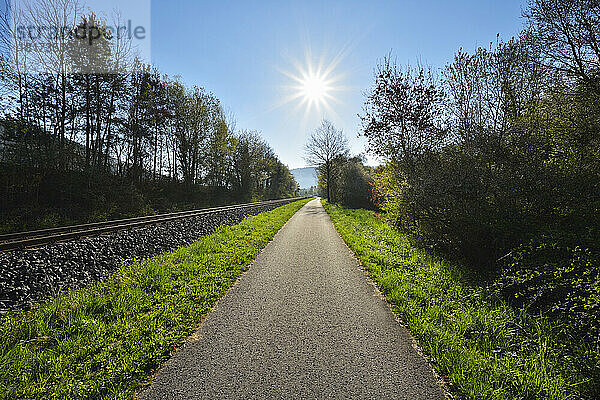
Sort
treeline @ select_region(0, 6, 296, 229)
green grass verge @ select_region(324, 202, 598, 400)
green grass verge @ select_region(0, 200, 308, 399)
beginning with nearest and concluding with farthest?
green grass verge @ select_region(324, 202, 598, 400)
green grass verge @ select_region(0, 200, 308, 399)
treeline @ select_region(0, 6, 296, 229)

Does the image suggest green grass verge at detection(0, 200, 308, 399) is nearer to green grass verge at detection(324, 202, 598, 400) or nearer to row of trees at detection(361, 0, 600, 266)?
green grass verge at detection(324, 202, 598, 400)

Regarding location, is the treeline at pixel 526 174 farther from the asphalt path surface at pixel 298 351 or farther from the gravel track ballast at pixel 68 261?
the gravel track ballast at pixel 68 261

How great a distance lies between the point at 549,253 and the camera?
14.5 feet

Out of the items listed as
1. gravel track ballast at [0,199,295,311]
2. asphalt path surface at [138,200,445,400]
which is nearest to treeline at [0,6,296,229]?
gravel track ballast at [0,199,295,311]

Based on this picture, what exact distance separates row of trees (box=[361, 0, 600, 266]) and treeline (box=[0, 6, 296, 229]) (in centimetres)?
1621

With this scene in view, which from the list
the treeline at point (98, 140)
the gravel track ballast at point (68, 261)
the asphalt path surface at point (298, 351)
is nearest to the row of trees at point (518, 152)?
the asphalt path surface at point (298, 351)

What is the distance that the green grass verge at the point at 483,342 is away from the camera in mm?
2494

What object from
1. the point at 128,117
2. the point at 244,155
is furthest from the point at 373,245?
the point at 244,155

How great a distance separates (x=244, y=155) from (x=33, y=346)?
38.7 m

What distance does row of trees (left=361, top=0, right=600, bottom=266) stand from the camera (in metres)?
4.73

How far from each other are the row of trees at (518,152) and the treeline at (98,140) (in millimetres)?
16208

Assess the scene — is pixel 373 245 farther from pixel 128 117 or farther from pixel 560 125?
pixel 128 117

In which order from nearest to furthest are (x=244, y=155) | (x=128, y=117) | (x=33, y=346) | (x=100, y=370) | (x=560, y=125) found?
(x=100, y=370)
(x=33, y=346)
(x=560, y=125)
(x=128, y=117)
(x=244, y=155)

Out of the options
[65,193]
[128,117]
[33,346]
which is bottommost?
[33,346]
